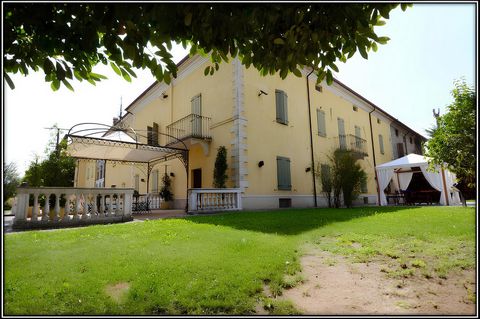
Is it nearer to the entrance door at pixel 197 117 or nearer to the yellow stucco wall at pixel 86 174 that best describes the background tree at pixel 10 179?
the entrance door at pixel 197 117

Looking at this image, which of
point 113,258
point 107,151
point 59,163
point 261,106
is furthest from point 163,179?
point 113,258

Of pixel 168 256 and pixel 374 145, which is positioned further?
pixel 374 145

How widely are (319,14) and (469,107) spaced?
4.19 m

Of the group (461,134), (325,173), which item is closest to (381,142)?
(325,173)

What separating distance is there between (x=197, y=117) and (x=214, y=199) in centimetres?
476

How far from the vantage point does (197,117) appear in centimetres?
1331

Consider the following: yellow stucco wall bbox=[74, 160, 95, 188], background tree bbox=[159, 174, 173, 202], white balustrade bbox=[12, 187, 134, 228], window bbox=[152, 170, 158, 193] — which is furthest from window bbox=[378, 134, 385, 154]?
yellow stucco wall bbox=[74, 160, 95, 188]

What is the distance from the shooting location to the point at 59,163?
1839cm

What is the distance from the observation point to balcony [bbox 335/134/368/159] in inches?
694

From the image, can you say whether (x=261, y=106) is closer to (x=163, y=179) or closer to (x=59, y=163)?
(x=163, y=179)

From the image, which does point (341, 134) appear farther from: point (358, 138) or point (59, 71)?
point (59, 71)

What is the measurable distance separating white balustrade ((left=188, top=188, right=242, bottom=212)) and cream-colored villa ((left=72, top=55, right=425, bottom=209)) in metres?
0.04

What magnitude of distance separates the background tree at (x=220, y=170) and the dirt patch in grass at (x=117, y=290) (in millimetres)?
8564

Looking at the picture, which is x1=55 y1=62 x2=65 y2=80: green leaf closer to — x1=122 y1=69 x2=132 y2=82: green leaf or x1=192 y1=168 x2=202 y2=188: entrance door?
x1=122 y1=69 x2=132 y2=82: green leaf
